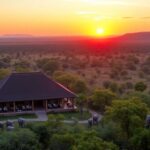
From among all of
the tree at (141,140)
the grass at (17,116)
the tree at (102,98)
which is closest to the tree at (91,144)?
the tree at (141,140)

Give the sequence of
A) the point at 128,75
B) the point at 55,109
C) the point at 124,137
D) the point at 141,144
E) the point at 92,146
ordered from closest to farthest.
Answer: the point at 92,146 < the point at 141,144 < the point at 124,137 < the point at 55,109 < the point at 128,75

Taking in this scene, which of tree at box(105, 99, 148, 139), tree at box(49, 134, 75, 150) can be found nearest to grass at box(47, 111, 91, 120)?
tree at box(105, 99, 148, 139)

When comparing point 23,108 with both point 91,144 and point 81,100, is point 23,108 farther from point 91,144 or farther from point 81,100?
point 91,144

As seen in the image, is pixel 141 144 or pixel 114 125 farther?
pixel 114 125

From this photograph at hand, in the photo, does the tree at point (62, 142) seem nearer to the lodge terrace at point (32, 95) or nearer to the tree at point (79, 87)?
the lodge terrace at point (32, 95)

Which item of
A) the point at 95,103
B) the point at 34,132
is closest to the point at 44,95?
the point at 95,103

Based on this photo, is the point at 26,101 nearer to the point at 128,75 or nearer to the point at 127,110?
the point at 127,110

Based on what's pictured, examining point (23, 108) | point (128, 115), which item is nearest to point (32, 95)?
point (23, 108)
